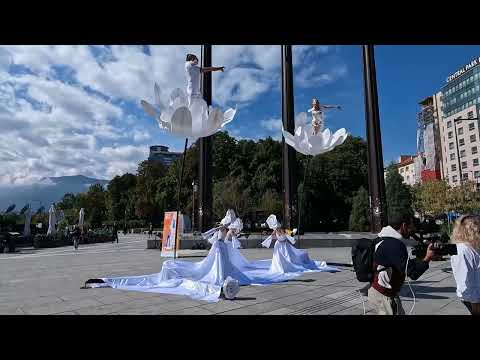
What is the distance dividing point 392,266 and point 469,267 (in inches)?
32.4

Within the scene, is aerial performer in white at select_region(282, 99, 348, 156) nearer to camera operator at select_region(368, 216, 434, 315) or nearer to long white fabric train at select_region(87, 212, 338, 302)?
long white fabric train at select_region(87, 212, 338, 302)

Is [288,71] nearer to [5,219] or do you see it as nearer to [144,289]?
[144,289]

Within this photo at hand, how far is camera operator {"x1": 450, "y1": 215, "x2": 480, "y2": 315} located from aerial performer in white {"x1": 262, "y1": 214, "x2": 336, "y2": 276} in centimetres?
658

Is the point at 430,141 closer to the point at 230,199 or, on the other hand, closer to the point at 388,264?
the point at 230,199

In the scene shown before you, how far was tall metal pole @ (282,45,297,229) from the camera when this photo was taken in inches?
780

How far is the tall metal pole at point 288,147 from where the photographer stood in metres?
19.8

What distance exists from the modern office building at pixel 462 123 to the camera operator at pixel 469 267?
63058mm

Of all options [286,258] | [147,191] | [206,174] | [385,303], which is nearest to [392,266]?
[385,303]

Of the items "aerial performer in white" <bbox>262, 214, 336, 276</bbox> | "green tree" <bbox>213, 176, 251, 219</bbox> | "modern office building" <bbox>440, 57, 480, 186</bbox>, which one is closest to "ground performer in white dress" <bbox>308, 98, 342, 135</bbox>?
"aerial performer in white" <bbox>262, 214, 336, 276</bbox>

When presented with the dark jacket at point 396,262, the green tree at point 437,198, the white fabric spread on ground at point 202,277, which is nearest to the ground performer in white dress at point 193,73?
the white fabric spread on ground at point 202,277

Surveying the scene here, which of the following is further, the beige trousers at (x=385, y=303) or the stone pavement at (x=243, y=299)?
the stone pavement at (x=243, y=299)

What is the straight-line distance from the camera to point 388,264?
288 centimetres

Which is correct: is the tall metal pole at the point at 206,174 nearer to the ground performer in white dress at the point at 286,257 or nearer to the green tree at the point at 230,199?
the ground performer in white dress at the point at 286,257

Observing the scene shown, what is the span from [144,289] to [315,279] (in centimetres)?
464
